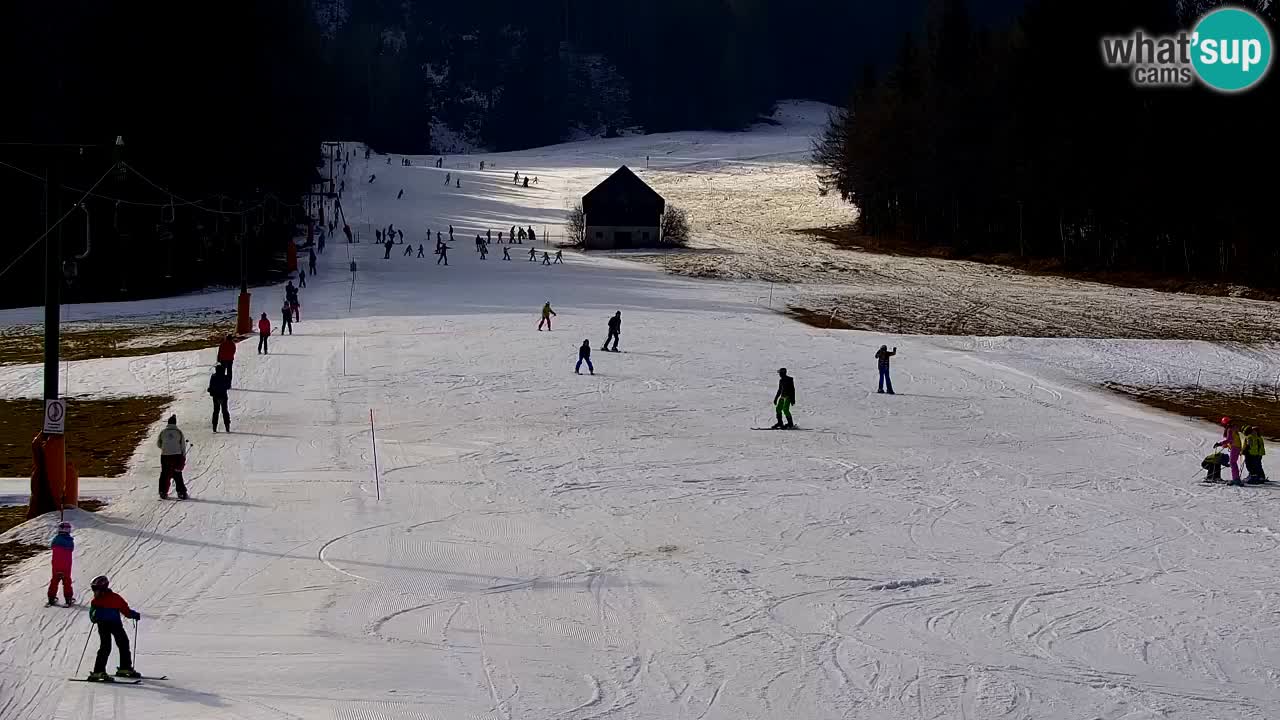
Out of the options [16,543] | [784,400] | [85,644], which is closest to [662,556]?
[85,644]

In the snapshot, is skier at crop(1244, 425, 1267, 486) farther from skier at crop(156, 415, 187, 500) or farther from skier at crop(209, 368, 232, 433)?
skier at crop(209, 368, 232, 433)

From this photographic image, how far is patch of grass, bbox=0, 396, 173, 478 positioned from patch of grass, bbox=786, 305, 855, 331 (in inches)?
956

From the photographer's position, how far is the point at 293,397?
98.3ft

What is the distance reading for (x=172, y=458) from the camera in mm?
19656

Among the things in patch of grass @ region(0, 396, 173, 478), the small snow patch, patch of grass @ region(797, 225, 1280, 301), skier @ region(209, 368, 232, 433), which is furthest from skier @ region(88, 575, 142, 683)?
patch of grass @ region(797, 225, 1280, 301)

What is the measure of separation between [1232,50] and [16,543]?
61.6 meters

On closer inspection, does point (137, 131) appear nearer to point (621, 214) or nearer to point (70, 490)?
point (621, 214)

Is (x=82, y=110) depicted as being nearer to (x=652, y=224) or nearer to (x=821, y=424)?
(x=652, y=224)

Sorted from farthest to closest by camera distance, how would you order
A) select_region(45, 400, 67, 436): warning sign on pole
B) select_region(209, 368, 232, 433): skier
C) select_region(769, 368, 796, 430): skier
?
select_region(769, 368, 796, 430): skier, select_region(209, 368, 232, 433): skier, select_region(45, 400, 67, 436): warning sign on pole

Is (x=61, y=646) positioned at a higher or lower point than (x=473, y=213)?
lower

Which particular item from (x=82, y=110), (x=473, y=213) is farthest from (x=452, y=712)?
(x=473, y=213)

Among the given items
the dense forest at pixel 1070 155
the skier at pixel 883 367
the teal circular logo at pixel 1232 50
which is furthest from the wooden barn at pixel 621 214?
the skier at pixel 883 367

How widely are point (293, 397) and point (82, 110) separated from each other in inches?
1399

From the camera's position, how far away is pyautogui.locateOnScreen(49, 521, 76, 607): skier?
14.1 metres
